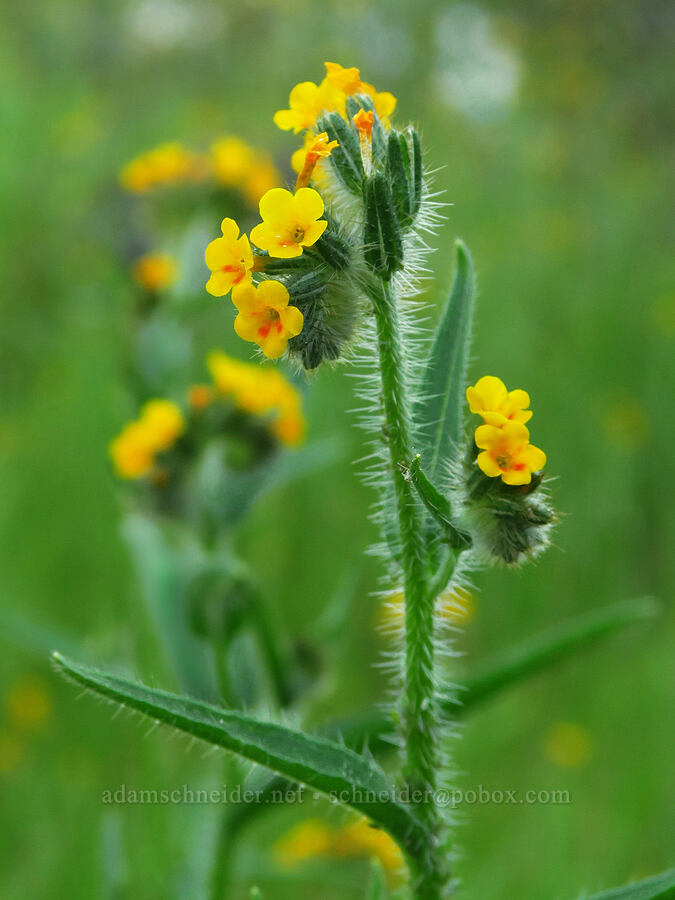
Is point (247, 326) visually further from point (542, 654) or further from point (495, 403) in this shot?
point (542, 654)

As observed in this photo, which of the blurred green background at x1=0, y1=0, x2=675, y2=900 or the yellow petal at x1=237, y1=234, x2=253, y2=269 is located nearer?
the yellow petal at x1=237, y1=234, x2=253, y2=269

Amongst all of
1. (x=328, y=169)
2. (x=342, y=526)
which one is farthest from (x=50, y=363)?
(x=328, y=169)

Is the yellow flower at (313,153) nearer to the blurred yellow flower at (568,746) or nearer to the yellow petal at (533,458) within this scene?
the yellow petal at (533,458)

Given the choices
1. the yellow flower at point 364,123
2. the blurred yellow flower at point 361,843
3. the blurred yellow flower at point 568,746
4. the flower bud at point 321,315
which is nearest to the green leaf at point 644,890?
the flower bud at point 321,315

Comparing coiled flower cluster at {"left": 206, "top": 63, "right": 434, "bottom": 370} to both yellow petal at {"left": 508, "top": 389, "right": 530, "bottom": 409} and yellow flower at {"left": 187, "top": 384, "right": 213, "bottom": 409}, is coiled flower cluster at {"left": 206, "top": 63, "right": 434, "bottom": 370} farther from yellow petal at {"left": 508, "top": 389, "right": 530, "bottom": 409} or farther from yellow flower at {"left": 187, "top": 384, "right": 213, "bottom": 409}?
yellow flower at {"left": 187, "top": 384, "right": 213, "bottom": 409}

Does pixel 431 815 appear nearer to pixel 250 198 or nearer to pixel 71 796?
pixel 71 796

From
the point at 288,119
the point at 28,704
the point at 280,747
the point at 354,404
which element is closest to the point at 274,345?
the point at 288,119

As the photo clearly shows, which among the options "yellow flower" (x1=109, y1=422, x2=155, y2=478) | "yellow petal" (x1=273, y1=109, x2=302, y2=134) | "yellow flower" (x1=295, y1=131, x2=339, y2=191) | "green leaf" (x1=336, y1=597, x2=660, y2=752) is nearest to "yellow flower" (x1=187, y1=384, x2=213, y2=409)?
"yellow flower" (x1=109, y1=422, x2=155, y2=478)
